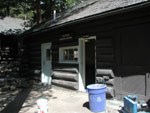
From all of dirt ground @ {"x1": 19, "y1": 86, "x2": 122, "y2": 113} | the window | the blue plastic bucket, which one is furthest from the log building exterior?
the blue plastic bucket

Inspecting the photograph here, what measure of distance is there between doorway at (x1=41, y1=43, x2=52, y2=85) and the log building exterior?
0.16ft

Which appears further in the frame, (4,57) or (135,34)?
(4,57)

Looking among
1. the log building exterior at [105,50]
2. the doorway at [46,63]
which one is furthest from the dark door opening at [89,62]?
the doorway at [46,63]

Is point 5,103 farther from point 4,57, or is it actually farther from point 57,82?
point 4,57

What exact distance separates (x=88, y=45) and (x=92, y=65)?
0.81m

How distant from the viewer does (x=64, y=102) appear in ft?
30.2

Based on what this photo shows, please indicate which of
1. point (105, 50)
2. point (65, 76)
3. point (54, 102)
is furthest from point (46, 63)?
point (105, 50)

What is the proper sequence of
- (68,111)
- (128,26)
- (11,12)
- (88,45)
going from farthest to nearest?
(11,12) → (88,45) → (128,26) → (68,111)

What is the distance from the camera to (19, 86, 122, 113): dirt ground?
802cm

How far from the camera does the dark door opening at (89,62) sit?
10961mm

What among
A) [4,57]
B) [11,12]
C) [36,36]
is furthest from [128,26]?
[11,12]

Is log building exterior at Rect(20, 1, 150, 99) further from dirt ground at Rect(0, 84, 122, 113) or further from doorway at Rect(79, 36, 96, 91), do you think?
dirt ground at Rect(0, 84, 122, 113)

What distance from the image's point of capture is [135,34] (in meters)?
8.23

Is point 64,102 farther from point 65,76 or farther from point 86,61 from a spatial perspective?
point 65,76
